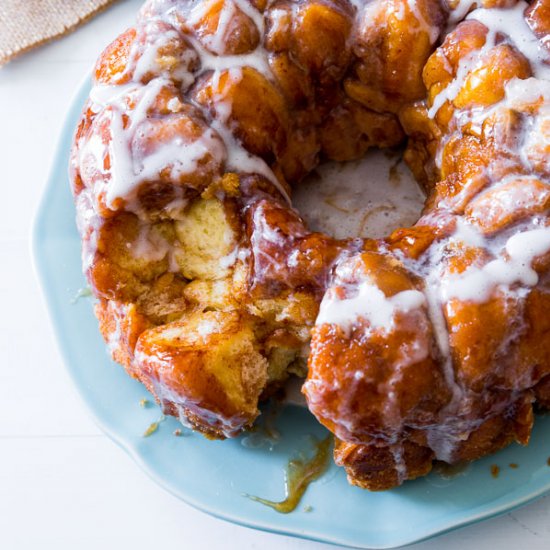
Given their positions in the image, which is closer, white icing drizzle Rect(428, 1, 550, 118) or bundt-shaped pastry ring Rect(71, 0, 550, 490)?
bundt-shaped pastry ring Rect(71, 0, 550, 490)

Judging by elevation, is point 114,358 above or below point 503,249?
below

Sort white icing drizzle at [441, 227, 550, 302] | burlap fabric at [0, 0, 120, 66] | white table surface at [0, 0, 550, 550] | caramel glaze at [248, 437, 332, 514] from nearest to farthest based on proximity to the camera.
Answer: white icing drizzle at [441, 227, 550, 302] < caramel glaze at [248, 437, 332, 514] < white table surface at [0, 0, 550, 550] < burlap fabric at [0, 0, 120, 66]

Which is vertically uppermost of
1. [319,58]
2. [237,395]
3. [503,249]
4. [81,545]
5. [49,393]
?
[319,58]

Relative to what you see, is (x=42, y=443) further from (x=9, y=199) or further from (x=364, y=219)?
(x=364, y=219)

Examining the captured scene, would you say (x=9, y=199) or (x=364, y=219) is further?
(x=9, y=199)

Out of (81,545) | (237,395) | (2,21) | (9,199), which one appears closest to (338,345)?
(237,395)

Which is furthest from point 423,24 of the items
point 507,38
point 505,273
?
point 505,273

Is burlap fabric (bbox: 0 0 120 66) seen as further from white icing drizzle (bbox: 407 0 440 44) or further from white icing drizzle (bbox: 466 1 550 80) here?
white icing drizzle (bbox: 466 1 550 80)

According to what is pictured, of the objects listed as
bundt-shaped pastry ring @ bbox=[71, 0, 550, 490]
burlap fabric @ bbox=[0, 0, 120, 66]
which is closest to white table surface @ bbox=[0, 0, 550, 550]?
burlap fabric @ bbox=[0, 0, 120, 66]
